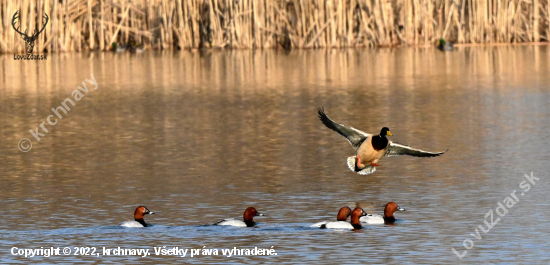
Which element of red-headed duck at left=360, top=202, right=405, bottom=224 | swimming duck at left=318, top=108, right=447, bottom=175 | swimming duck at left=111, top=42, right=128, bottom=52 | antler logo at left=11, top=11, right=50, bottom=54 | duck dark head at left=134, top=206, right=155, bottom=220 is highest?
antler logo at left=11, top=11, right=50, bottom=54

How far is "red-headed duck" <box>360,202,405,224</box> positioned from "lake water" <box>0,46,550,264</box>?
0.19 metres

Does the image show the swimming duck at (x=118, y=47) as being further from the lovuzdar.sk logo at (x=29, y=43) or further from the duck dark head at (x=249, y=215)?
the duck dark head at (x=249, y=215)

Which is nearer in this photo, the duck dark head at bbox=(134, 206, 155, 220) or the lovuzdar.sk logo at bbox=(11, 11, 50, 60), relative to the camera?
the duck dark head at bbox=(134, 206, 155, 220)

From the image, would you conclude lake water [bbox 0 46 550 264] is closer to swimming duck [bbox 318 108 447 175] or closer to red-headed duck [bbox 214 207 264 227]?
red-headed duck [bbox 214 207 264 227]

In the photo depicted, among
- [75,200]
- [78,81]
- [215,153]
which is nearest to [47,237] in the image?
[75,200]

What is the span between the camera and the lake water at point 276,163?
11.8 meters

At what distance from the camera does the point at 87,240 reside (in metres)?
11.9

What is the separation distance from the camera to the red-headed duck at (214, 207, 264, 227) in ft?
40.2

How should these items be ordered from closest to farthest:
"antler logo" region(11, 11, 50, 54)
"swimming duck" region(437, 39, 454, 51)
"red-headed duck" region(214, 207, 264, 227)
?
"red-headed duck" region(214, 207, 264, 227), "antler logo" region(11, 11, 50, 54), "swimming duck" region(437, 39, 454, 51)

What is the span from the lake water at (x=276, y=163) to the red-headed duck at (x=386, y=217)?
188 millimetres

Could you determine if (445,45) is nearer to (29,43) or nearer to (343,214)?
(29,43)

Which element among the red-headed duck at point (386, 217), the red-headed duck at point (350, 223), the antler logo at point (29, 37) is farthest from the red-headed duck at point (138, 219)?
the antler logo at point (29, 37)

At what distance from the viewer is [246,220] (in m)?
12.4

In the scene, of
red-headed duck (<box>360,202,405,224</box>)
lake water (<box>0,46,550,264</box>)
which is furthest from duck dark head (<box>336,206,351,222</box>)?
lake water (<box>0,46,550,264</box>)
